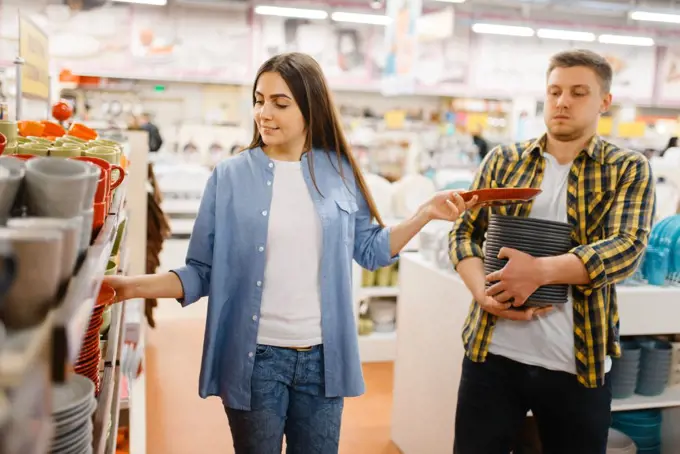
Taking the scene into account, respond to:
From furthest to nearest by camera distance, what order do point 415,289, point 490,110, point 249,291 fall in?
point 490,110 → point 415,289 → point 249,291

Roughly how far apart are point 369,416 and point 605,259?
9.18ft

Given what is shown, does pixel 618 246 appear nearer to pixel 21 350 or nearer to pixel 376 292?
pixel 21 350

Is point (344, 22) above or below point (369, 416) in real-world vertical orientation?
above

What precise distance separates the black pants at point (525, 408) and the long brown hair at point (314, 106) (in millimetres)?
672

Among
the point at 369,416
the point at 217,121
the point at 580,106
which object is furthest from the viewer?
the point at 217,121

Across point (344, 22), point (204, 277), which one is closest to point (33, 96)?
point (204, 277)

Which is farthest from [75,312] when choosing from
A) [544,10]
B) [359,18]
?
[544,10]

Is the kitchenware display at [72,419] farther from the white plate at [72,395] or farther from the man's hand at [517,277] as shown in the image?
the man's hand at [517,277]

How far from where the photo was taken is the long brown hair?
2.01 meters

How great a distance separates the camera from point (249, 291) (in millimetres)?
1990

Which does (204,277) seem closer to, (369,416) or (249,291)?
(249,291)

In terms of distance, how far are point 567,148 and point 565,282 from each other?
19.1 inches

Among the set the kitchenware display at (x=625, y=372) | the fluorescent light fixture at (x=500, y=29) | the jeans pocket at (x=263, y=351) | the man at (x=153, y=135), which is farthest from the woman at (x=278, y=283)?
the fluorescent light fixture at (x=500, y=29)

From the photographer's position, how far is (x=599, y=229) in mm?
2236
